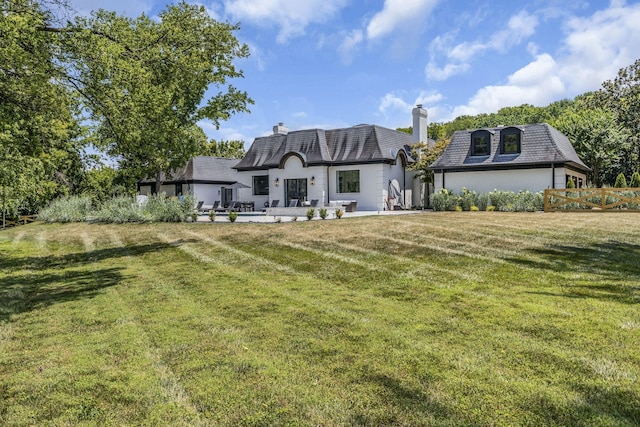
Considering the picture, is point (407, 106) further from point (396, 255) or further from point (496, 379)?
point (496, 379)

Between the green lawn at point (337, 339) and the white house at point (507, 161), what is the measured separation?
47.6ft

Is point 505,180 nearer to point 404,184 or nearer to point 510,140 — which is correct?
point 510,140

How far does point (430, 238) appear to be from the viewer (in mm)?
11719

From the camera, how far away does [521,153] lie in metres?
24.3

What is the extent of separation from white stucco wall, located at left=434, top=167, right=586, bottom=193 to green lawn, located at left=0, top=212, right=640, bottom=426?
14.4m

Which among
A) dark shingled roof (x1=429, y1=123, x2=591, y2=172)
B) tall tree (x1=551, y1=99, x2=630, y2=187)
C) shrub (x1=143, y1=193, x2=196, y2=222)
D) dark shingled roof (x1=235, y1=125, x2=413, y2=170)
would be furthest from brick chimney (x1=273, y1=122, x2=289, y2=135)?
tall tree (x1=551, y1=99, x2=630, y2=187)

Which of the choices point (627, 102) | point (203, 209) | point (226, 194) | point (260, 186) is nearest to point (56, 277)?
point (260, 186)

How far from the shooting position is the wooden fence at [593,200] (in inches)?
754

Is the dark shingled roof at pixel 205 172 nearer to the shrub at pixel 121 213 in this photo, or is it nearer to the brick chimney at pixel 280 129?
the brick chimney at pixel 280 129

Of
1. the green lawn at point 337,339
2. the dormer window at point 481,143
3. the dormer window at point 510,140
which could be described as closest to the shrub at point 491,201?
the dormer window at point 481,143

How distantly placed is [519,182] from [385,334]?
22500 mm

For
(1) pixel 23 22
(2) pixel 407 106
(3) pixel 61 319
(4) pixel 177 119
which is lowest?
(3) pixel 61 319

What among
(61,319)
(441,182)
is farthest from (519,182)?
(61,319)

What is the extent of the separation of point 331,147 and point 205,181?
12712 millimetres
